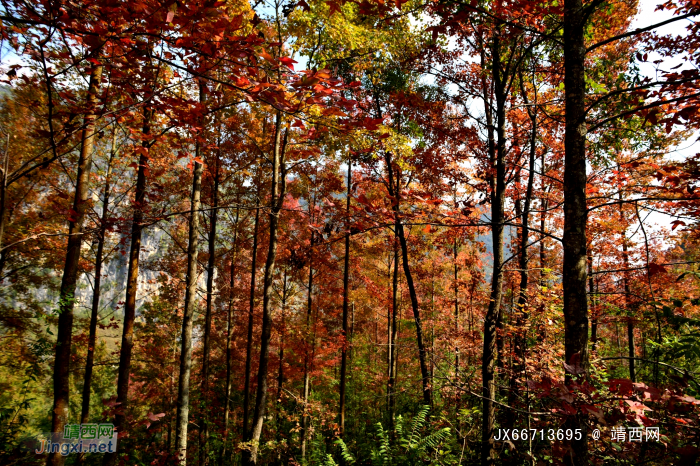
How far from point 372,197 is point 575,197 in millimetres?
10343

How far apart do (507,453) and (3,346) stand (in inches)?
593

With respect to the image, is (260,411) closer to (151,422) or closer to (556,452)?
(151,422)

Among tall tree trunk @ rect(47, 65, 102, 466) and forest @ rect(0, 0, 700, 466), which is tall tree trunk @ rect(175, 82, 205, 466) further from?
tall tree trunk @ rect(47, 65, 102, 466)

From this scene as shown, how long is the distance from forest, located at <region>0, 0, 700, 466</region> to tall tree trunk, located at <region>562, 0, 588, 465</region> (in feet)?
0.05

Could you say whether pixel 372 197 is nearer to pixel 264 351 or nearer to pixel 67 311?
pixel 264 351

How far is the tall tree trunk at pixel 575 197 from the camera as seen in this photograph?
2250mm

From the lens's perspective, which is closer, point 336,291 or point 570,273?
point 570,273

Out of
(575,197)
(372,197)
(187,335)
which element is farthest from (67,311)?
(372,197)

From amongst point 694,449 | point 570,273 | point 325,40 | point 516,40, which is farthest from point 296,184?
point 694,449

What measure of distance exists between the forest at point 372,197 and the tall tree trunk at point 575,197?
0.02m

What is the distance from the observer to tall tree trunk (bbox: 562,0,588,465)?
2250 mm

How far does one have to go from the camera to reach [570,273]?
2.31 metres

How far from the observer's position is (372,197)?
12578mm

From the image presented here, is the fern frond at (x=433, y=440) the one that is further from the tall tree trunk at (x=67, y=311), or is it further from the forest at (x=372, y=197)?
the tall tree trunk at (x=67, y=311)
